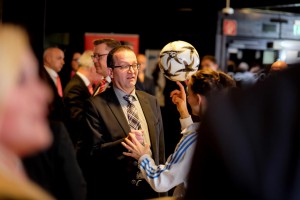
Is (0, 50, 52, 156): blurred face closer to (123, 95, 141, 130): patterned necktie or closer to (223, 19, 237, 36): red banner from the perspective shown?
(123, 95, 141, 130): patterned necktie

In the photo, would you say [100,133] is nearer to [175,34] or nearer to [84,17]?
[175,34]

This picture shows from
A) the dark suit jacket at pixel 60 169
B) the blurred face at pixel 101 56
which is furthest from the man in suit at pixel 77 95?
the dark suit jacket at pixel 60 169

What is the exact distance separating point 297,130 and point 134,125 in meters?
2.38

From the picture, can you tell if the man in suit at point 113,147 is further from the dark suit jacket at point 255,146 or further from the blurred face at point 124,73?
the dark suit jacket at point 255,146

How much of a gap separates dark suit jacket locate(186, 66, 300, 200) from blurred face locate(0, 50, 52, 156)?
0.28 meters

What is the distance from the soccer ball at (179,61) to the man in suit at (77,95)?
3.11ft

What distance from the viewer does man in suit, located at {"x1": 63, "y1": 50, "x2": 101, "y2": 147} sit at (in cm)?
437

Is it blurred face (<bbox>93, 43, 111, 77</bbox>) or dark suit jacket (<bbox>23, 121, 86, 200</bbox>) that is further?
blurred face (<bbox>93, 43, 111, 77</bbox>)

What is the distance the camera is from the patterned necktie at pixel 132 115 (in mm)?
3195

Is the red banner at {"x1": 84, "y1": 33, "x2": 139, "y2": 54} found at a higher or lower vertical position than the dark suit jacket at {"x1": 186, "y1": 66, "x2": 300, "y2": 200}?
higher

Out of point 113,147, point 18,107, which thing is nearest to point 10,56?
point 18,107

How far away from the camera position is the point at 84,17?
10.4 metres

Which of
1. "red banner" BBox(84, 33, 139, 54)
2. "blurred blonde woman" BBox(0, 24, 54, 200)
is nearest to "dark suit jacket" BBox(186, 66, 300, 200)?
"blurred blonde woman" BBox(0, 24, 54, 200)

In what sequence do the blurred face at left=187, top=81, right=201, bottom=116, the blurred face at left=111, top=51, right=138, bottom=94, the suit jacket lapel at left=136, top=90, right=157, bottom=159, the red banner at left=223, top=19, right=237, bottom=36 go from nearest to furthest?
the blurred face at left=187, top=81, right=201, bottom=116 < the suit jacket lapel at left=136, top=90, right=157, bottom=159 < the blurred face at left=111, top=51, right=138, bottom=94 < the red banner at left=223, top=19, right=237, bottom=36
